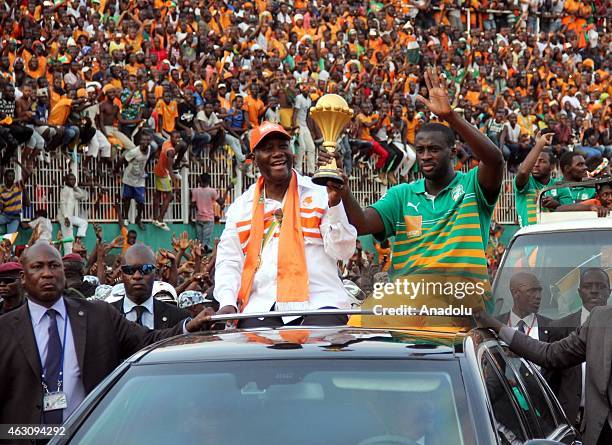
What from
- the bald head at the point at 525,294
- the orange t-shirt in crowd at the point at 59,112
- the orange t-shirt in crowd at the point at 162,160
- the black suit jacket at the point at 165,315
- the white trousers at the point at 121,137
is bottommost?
the black suit jacket at the point at 165,315

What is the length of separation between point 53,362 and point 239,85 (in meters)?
16.1

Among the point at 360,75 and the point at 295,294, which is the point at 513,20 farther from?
the point at 295,294

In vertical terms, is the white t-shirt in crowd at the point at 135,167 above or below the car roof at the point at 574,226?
above

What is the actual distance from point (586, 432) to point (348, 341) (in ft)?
5.52

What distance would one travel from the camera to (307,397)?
4.27 metres

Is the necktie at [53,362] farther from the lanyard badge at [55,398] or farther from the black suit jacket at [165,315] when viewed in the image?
the black suit jacket at [165,315]

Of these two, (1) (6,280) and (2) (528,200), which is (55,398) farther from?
(2) (528,200)

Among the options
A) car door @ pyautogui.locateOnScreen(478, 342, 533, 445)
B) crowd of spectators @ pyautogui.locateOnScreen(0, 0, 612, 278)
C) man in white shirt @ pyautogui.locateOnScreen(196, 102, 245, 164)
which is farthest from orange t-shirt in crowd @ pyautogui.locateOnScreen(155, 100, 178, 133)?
car door @ pyautogui.locateOnScreen(478, 342, 533, 445)

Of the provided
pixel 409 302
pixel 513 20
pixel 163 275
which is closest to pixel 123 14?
pixel 163 275

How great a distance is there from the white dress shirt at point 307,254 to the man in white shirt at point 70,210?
11703 millimetres

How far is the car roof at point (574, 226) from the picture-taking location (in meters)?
7.76

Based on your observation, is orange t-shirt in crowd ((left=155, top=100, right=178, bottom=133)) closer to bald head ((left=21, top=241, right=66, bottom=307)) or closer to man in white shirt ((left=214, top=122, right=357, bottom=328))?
man in white shirt ((left=214, top=122, right=357, bottom=328))

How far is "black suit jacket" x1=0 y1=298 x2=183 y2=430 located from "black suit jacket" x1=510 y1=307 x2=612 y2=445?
1706mm

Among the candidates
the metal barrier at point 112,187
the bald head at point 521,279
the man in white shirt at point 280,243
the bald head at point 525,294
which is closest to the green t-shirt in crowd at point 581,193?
the bald head at point 521,279
